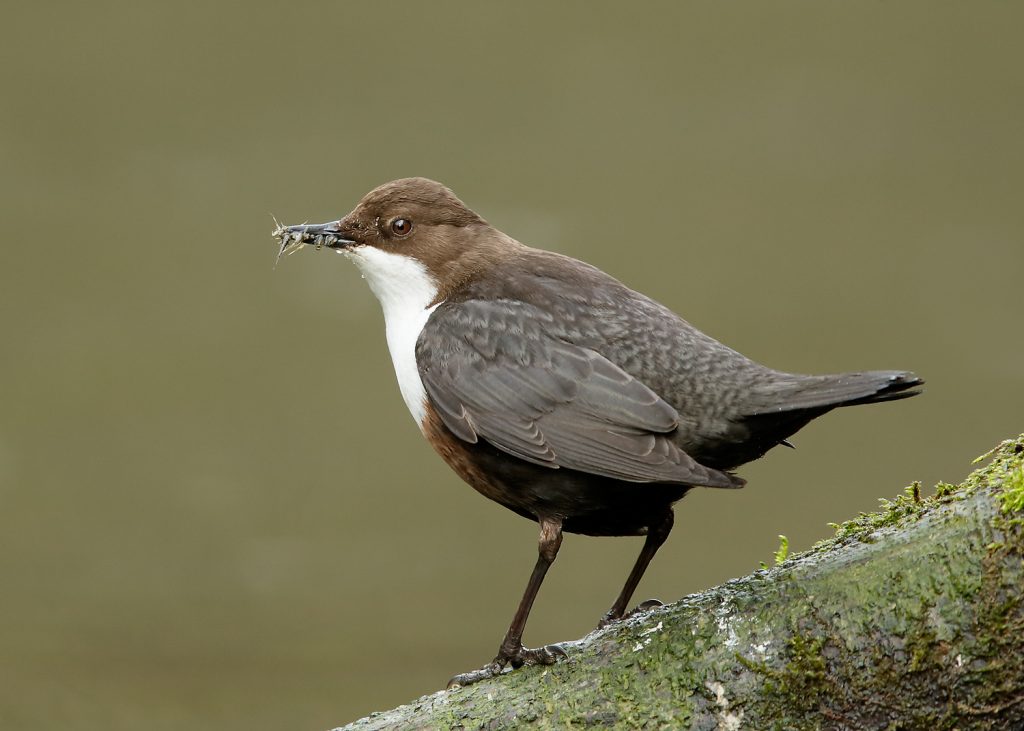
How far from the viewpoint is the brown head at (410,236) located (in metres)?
3.56

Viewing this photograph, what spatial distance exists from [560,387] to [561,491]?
30cm

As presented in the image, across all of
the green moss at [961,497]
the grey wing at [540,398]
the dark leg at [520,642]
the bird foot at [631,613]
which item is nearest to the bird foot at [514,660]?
the dark leg at [520,642]

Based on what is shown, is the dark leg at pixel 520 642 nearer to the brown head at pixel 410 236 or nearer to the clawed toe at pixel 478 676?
the clawed toe at pixel 478 676

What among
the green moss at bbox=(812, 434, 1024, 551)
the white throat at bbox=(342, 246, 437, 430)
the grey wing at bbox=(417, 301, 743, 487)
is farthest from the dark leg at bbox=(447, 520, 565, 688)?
the green moss at bbox=(812, 434, 1024, 551)

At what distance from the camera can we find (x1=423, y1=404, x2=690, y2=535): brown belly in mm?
3053

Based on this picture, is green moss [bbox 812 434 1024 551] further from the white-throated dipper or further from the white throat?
the white throat

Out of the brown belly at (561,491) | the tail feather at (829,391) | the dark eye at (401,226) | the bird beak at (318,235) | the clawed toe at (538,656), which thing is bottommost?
the clawed toe at (538,656)

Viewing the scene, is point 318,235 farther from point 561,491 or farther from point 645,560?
point 645,560

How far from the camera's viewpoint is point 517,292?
11.1ft

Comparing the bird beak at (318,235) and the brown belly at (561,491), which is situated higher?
the bird beak at (318,235)

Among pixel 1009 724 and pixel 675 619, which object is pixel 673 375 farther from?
pixel 1009 724

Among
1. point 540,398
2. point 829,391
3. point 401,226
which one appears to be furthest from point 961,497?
point 401,226

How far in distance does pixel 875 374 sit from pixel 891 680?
28.7 inches

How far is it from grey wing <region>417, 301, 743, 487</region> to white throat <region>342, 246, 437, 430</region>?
0.27 ft
